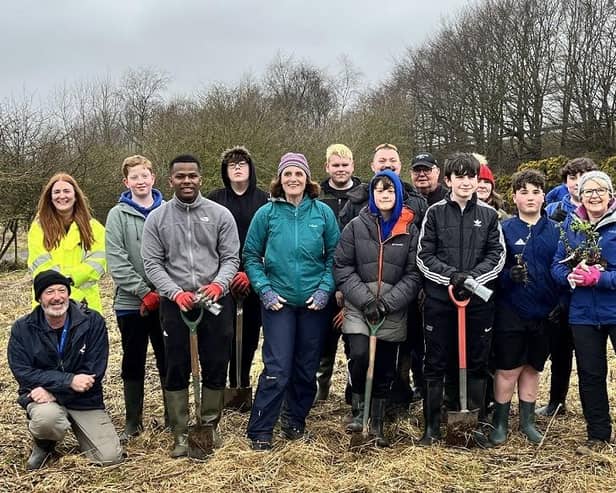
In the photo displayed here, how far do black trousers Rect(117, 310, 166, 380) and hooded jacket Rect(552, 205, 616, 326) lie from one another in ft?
9.48

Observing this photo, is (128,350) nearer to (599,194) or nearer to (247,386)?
(247,386)

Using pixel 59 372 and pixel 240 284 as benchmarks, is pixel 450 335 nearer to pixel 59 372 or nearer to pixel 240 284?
pixel 240 284

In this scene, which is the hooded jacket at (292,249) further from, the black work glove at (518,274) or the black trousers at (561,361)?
the black trousers at (561,361)

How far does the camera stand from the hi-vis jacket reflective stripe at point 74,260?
177 inches

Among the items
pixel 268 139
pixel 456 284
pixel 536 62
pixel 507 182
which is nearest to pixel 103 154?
pixel 268 139

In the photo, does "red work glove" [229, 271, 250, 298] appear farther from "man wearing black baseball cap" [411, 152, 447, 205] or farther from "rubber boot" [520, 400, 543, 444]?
"rubber boot" [520, 400, 543, 444]

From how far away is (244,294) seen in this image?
16.0 feet

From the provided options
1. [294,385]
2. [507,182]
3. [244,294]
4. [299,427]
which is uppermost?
[507,182]

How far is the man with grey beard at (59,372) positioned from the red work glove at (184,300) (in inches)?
29.6

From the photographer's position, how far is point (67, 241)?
4551 mm

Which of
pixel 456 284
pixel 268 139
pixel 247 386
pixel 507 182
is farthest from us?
pixel 507 182

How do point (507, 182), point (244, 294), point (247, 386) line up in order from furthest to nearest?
point (507, 182), point (247, 386), point (244, 294)

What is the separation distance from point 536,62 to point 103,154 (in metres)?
20.9

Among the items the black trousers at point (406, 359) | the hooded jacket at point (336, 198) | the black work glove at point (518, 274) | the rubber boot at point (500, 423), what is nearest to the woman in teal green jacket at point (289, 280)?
the hooded jacket at point (336, 198)
